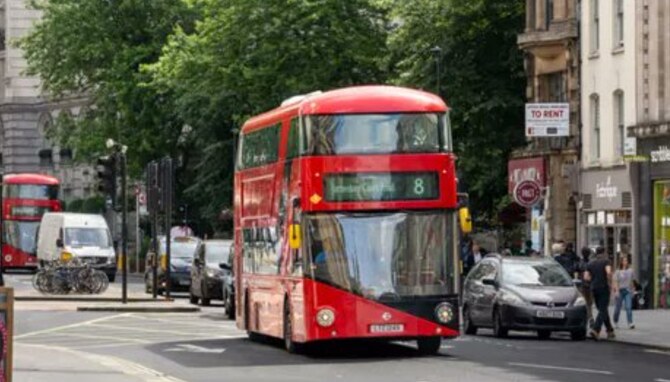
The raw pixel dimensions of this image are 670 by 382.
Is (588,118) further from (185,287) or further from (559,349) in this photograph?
(559,349)

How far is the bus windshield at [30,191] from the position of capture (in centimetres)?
9581

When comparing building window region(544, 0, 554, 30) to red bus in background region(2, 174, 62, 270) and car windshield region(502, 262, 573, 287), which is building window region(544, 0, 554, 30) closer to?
car windshield region(502, 262, 573, 287)

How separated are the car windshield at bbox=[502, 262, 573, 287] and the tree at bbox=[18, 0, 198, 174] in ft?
166

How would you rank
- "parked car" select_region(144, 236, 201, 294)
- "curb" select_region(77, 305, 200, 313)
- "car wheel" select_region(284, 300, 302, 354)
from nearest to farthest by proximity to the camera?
"car wheel" select_region(284, 300, 302, 354) → "curb" select_region(77, 305, 200, 313) → "parked car" select_region(144, 236, 201, 294)

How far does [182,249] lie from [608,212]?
599 inches

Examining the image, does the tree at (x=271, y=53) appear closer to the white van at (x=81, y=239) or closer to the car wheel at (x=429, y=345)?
the white van at (x=81, y=239)

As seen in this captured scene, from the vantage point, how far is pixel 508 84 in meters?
71.0

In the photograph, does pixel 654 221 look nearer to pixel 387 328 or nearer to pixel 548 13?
pixel 548 13

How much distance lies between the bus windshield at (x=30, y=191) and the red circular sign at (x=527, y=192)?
49.9m

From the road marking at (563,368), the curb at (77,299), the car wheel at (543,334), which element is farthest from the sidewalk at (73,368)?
the curb at (77,299)

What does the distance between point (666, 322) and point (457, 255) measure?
15864 mm

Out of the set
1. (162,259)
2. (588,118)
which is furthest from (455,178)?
(162,259)

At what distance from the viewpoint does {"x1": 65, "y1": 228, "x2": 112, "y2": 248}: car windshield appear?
80000 millimetres

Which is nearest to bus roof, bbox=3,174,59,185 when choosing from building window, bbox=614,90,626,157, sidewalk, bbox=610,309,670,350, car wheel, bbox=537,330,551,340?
building window, bbox=614,90,626,157
